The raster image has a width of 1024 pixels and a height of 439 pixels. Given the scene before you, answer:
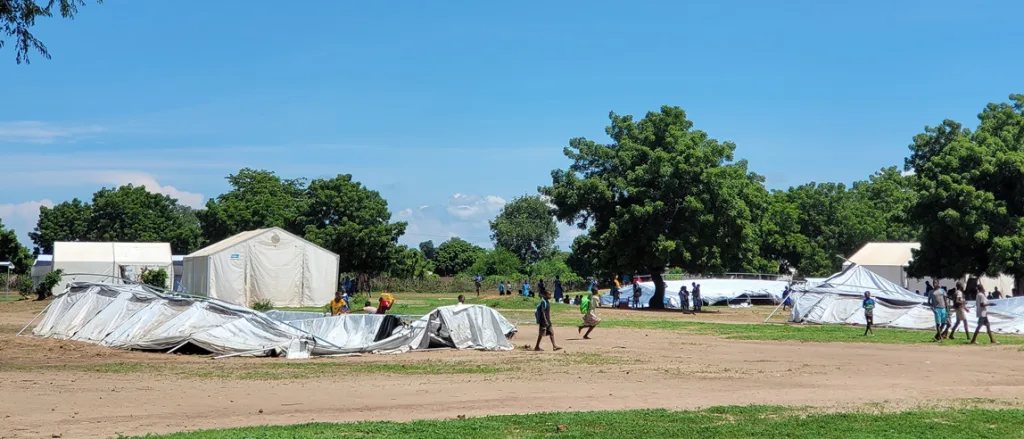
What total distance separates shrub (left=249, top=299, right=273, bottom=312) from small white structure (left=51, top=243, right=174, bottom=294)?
13183 millimetres

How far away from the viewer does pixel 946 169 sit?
49.3m

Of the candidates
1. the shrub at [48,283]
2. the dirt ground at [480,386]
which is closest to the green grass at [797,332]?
the dirt ground at [480,386]

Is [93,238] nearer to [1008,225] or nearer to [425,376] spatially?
[1008,225]

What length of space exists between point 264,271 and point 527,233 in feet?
257

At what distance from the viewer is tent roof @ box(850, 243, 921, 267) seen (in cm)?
6575

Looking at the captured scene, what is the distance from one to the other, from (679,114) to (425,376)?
131 feet

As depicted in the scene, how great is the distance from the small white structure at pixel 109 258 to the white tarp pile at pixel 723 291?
28.7 metres

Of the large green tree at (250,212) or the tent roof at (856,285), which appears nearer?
the tent roof at (856,285)

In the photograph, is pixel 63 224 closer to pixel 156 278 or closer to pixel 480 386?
pixel 156 278

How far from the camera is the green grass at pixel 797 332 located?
29.9 m

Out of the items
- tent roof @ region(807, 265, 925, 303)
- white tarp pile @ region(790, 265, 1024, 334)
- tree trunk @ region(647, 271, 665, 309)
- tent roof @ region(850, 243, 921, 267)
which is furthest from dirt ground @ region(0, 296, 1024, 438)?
tent roof @ region(850, 243, 921, 267)

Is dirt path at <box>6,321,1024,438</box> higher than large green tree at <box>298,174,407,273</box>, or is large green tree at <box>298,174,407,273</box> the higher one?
large green tree at <box>298,174,407,273</box>

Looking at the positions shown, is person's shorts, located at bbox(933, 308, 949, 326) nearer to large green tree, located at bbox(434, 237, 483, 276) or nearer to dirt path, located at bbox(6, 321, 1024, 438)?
dirt path, located at bbox(6, 321, 1024, 438)

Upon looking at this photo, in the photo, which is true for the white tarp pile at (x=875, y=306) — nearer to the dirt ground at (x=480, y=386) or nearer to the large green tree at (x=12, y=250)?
the dirt ground at (x=480, y=386)
